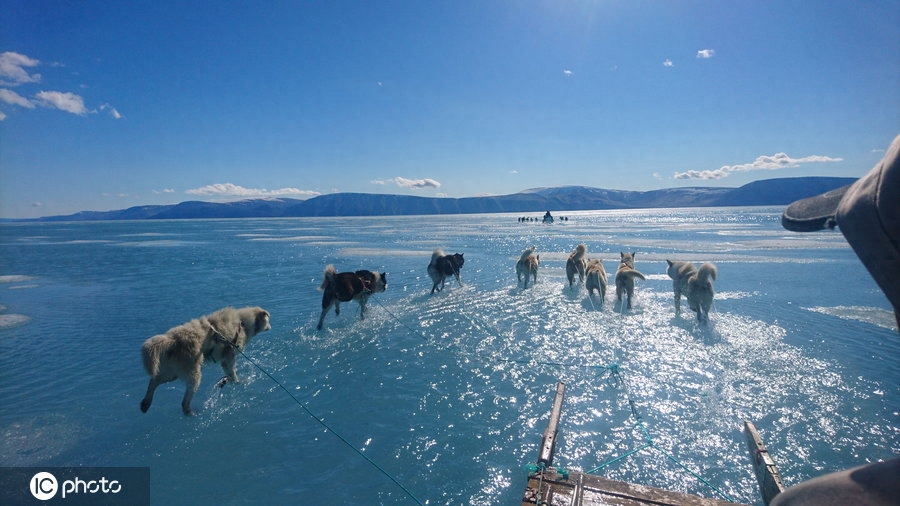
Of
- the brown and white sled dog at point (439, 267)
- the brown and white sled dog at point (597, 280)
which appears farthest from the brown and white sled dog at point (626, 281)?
the brown and white sled dog at point (439, 267)

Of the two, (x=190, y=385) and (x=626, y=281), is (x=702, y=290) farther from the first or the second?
(x=190, y=385)

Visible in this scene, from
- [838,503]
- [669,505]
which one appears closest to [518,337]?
[669,505]

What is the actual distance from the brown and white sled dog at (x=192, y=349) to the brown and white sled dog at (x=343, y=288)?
289 centimetres

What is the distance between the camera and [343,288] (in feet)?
33.0

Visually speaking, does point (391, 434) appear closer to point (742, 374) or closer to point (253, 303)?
point (742, 374)

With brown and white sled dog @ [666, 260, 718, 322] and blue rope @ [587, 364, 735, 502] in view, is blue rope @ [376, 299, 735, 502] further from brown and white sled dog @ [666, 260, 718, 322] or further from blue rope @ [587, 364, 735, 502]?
brown and white sled dog @ [666, 260, 718, 322]

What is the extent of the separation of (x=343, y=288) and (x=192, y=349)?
4.63 m

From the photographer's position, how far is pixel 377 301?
12445 millimetres

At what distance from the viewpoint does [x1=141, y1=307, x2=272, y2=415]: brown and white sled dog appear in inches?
204

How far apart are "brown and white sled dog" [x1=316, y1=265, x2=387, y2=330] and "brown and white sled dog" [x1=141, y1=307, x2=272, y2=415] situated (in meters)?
2.89

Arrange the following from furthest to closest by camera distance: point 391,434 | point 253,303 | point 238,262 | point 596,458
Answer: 1. point 238,262
2. point 253,303
3. point 391,434
4. point 596,458

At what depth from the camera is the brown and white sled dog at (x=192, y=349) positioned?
5.17 meters

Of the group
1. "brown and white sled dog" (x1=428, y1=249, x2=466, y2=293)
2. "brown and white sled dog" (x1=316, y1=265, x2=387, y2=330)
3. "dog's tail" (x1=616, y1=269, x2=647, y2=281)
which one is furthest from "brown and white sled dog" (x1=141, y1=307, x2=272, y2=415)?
"dog's tail" (x1=616, y1=269, x2=647, y2=281)

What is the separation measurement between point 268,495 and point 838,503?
4761 millimetres
